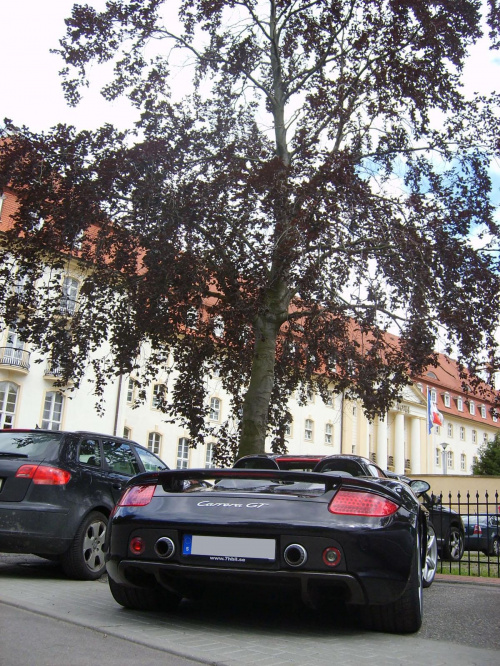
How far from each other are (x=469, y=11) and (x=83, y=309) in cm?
1061

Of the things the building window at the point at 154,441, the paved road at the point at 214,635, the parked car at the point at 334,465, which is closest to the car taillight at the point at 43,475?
the paved road at the point at 214,635

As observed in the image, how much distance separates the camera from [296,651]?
3994 millimetres

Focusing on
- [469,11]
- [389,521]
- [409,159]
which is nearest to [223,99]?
[409,159]

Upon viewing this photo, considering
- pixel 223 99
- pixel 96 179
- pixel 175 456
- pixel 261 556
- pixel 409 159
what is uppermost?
pixel 223 99

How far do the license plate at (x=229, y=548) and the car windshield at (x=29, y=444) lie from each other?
3.25 meters

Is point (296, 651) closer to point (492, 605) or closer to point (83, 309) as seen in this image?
point (492, 605)

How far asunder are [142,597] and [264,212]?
948 centimetres

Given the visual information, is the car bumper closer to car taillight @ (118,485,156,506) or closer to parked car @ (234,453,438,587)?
parked car @ (234,453,438,587)

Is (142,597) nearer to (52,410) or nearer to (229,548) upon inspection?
(229,548)

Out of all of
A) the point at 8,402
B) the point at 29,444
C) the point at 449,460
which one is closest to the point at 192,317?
the point at 29,444

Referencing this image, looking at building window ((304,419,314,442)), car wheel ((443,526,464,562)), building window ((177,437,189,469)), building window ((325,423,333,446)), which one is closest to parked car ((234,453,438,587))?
car wheel ((443,526,464,562))

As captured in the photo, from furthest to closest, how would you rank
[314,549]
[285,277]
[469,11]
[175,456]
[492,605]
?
[175,456] → [469,11] → [285,277] → [492,605] → [314,549]

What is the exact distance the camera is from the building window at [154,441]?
42656 millimetres

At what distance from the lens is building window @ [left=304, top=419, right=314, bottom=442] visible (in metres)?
56.9
